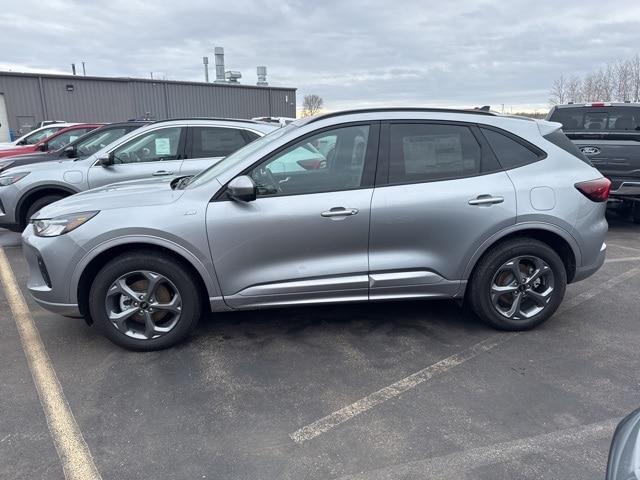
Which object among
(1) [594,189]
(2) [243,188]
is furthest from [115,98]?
(1) [594,189]

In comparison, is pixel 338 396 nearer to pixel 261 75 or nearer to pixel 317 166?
pixel 317 166

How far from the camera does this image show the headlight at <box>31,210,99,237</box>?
3.55 meters

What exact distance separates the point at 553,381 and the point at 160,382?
2.62 metres

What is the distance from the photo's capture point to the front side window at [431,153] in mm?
3809

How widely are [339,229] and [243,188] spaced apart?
→ 747 mm

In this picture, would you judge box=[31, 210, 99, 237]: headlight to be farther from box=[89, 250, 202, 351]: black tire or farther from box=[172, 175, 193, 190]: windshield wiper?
box=[172, 175, 193, 190]: windshield wiper

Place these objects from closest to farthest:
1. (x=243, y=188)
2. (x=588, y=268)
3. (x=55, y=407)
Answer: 1. (x=55, y=407)
2. (x=243, y=188)
3. (x=588, y=268)

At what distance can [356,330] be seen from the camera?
4.14m

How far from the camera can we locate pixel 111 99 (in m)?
29.7

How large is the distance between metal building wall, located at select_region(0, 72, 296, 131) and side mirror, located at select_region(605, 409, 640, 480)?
101 feet

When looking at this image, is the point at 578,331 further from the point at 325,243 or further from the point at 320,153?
the point at 320,153

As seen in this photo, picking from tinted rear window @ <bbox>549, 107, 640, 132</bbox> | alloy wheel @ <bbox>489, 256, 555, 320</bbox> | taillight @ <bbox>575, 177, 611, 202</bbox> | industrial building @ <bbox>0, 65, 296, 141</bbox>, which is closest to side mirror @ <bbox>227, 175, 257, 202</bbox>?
alloy wheel @ <bbox>489, 256, 555, 320</bbox>

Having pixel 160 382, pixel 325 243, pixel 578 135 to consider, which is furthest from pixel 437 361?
pixel 578 135

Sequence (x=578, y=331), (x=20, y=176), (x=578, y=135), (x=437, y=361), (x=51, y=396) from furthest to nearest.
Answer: (x=578, y=135), (x=20, y=176), (x=578, y=331), (x=437, y=361), (x=51, y=396)
